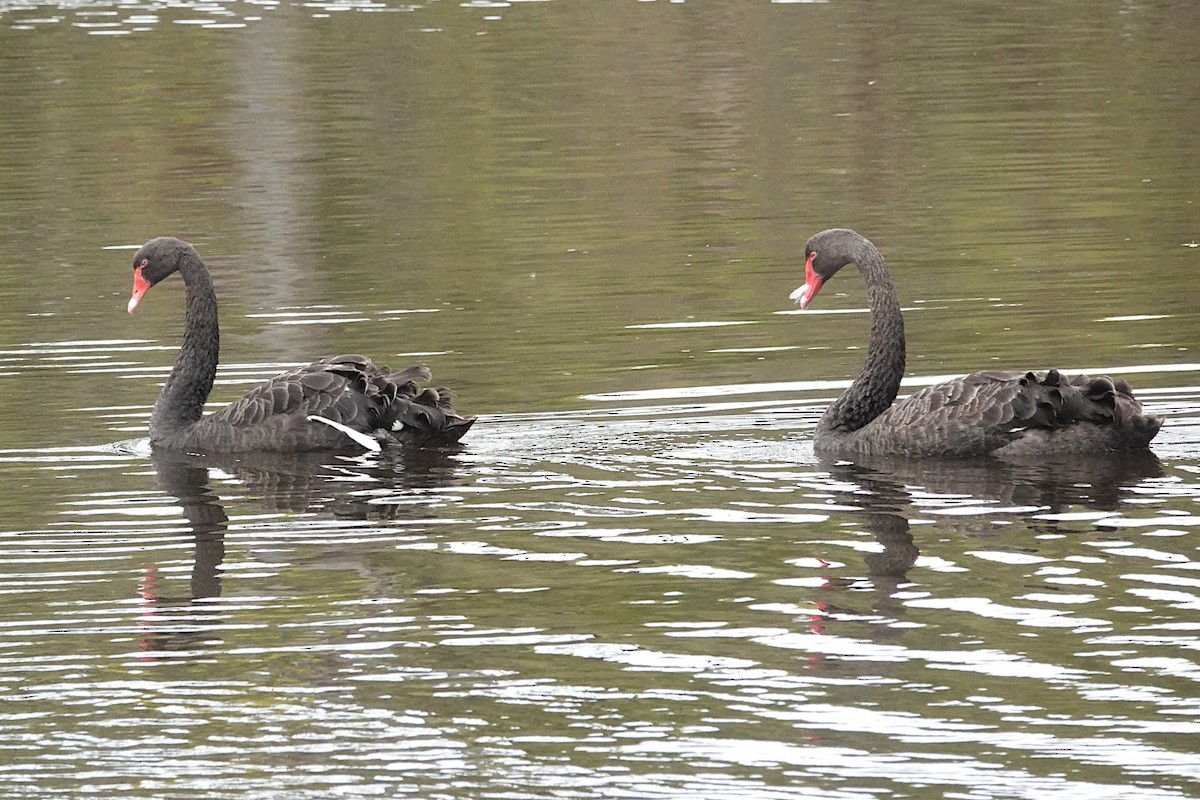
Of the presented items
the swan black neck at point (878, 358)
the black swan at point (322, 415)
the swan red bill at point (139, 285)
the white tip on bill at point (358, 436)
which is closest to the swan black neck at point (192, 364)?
the black swan at point (322, 415)

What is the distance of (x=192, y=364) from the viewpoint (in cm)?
1100

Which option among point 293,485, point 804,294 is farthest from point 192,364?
point 804,294

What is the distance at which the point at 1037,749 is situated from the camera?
562 cm

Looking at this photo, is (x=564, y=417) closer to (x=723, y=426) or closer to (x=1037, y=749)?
(x=723, y=426)

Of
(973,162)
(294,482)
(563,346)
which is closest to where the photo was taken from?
(294,482)

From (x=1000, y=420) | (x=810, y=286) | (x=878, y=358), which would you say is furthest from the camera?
Result: (x=810, y=286)

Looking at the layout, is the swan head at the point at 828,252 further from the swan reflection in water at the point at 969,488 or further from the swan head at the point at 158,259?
the swan head at the point at 158,259

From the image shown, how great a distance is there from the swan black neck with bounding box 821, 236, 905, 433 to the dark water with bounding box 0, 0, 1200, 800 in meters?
0.29

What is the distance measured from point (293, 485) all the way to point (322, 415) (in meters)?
0.60

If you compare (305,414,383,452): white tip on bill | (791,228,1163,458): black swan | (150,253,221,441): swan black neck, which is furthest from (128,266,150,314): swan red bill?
(791,228,1163,458): black swan

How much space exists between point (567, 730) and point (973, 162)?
14908 mm

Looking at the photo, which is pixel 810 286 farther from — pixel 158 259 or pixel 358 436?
pixel 158 259

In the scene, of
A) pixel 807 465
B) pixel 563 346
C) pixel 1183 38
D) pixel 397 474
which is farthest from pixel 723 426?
pixel 1183 38

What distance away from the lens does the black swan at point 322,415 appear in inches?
401
